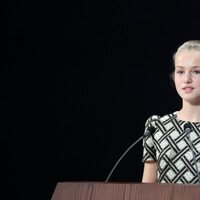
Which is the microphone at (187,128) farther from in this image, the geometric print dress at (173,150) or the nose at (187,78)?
the nose at (187,78)

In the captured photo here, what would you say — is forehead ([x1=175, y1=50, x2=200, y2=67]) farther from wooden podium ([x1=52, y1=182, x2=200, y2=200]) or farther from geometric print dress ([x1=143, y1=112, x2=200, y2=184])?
wooden podium ([x1=52, y1=182, x2=200, y2=200])

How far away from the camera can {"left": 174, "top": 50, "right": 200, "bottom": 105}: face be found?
199cm

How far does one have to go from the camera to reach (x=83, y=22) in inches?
108

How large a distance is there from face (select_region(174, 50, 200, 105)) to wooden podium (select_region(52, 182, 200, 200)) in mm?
659

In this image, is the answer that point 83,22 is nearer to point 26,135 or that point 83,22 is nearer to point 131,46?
point 131,46

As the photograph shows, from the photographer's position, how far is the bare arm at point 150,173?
80.4 inches

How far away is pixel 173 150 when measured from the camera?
2.00 metres

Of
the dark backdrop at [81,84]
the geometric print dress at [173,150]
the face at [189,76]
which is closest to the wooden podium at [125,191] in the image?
the geometric print dress at [173,150]

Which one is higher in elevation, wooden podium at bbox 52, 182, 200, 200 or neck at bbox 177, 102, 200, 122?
neck at bbox 177, 102, 200, 122

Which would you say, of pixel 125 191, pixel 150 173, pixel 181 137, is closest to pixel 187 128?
pixel 181 137

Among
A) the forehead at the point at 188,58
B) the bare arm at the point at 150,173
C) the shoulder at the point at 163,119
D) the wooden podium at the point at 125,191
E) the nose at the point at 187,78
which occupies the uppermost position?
the forehead at the point at 188,58

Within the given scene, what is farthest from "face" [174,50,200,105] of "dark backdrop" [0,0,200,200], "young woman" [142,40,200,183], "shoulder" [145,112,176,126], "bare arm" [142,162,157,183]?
"dark backdrop" [0,0,200,200]

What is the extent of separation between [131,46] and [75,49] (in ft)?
0.84

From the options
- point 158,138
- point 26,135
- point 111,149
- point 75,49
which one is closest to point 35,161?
point 26,135
